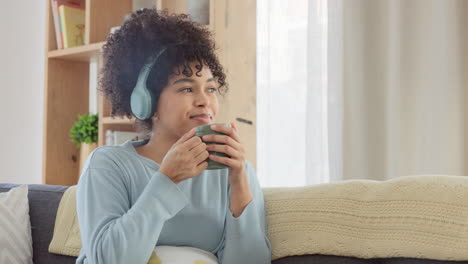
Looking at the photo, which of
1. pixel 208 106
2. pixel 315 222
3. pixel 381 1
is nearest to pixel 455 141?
pixel 381 1

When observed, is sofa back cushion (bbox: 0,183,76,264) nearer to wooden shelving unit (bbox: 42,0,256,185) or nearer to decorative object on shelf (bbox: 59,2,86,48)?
wooden shelving unit (bbox: 42,0,256,185)

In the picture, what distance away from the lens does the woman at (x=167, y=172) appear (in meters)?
1.18

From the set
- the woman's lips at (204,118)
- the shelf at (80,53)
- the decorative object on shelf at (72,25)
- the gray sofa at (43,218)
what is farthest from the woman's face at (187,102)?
the decorative object on shelf at (72,25)

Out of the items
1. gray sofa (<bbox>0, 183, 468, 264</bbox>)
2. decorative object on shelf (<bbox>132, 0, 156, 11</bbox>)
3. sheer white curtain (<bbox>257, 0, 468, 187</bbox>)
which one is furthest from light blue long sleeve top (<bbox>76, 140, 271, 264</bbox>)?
decorative object on shelf (<bbox>132, 0, 156, 11</bbox>)

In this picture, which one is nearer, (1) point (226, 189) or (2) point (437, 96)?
(1) point (226, 189)

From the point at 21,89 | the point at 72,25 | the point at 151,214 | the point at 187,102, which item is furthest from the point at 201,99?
the point at 21,89

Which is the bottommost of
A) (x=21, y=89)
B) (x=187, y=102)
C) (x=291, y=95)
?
(x=187, y=102)

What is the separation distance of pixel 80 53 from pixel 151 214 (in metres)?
2.13

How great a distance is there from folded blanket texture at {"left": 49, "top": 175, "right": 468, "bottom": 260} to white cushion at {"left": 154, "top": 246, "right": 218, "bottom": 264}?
20cm

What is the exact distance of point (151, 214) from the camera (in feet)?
3.87

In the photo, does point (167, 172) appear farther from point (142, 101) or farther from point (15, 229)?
point (15, 229)

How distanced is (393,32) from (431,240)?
1256 millimetres

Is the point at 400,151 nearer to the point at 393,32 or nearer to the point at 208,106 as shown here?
the point at 393,32

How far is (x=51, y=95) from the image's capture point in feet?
10.7
